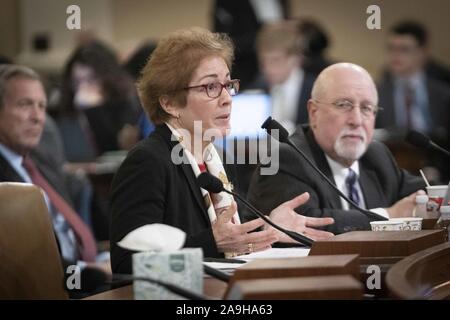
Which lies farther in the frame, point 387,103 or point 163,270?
point 387,103

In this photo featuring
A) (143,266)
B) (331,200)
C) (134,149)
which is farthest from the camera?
(331,200)

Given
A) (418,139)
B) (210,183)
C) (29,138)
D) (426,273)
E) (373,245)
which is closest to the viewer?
(426,273)

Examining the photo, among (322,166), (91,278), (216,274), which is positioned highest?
(216,274)

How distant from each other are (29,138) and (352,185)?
139 centimetres

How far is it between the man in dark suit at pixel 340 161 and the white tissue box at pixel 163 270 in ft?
4.83

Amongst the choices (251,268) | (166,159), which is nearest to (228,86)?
(166,159)

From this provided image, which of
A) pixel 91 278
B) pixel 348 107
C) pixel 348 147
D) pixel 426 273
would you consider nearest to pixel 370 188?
pixel 348 147

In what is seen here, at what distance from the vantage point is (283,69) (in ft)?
24.0

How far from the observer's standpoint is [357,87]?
360 cm

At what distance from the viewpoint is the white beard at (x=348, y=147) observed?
3576 millimetres

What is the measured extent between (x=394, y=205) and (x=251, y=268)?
1744 mm

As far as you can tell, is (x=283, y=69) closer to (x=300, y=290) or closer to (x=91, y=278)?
(x=91, y=278)
